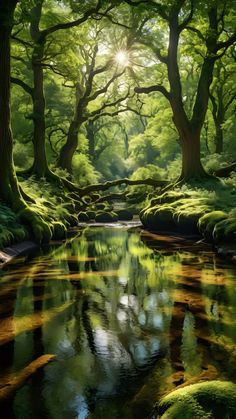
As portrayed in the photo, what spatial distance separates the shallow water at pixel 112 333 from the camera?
3826mm

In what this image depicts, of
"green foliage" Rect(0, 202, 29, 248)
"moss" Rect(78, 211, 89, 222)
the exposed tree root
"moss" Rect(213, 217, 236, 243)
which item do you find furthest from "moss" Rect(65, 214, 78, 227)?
the exposed tree root

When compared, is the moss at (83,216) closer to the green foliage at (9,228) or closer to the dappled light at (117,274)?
the dappled light at (117,274)

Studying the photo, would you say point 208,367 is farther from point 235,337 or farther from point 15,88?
point 15,88

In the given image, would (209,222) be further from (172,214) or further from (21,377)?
(21,377)

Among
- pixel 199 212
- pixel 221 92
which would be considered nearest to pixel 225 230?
pixel 199 212

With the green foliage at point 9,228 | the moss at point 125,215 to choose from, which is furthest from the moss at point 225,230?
the moss at point 125,215

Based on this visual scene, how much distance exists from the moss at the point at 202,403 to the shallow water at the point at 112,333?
1.75 ft

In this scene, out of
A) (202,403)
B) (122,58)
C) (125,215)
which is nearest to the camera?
(202,403)

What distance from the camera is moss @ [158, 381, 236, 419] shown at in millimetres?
2904

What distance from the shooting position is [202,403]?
2996 millimetres

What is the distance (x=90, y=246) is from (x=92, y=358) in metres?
9.97

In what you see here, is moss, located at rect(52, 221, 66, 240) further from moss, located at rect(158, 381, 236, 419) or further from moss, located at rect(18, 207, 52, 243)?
moss, located at rect(158, 381, 236, 419)

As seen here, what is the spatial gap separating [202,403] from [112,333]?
2621 mm

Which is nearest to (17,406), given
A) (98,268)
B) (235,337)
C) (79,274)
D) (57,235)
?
→ (235,337)
